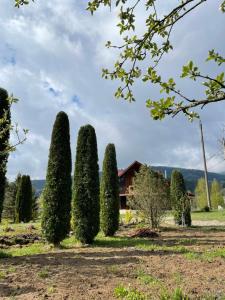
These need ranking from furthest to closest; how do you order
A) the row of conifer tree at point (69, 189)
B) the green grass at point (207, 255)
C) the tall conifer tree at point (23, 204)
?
the tall conifer tree at point (23, 204), the row of conifer tree at point (69, 189), the green grass at point (207, 255)

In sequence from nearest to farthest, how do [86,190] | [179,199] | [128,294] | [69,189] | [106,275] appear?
[128,294] → [106,275] → [69,189] → [86,190] → [179,199]

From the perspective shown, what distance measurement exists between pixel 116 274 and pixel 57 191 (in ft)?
21.6

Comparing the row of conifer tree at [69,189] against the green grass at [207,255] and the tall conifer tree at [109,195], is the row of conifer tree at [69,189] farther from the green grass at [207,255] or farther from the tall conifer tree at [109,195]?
the green grass at [207,255]

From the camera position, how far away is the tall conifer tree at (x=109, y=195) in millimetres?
17891

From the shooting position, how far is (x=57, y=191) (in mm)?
14438

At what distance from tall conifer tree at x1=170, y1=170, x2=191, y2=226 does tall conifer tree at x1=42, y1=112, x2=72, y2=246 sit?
10.8 m

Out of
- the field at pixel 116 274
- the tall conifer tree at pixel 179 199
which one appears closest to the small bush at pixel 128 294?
the field at pixel 116 274

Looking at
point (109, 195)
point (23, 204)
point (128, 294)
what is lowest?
point (128, 294)

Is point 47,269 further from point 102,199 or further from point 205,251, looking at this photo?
point 102,199

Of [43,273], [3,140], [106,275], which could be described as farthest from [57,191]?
[106,275]

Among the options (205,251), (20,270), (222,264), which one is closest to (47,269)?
(20,270)

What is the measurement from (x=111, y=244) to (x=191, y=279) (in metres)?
7.29

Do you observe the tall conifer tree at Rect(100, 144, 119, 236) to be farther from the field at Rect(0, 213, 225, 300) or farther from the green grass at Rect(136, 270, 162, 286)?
the green grass at Rect(136, 270, 162, 286)

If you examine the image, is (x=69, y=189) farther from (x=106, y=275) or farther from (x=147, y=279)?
(x=147, y=279)
